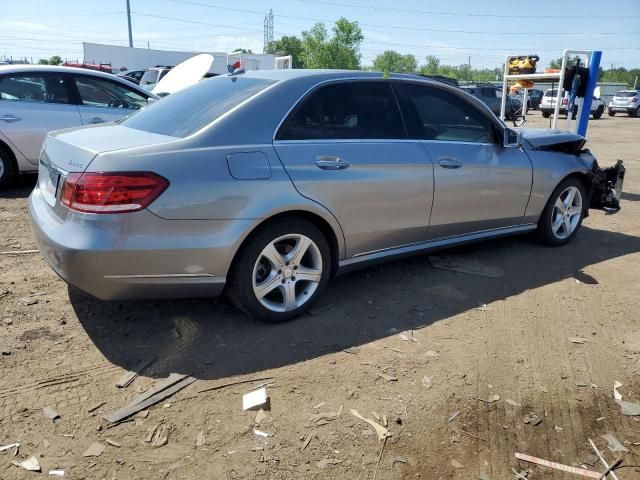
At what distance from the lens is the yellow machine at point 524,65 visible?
Answer: 29.8 feet

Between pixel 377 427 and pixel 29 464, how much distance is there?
1.57m

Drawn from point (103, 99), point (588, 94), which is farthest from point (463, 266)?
point (103, 99)

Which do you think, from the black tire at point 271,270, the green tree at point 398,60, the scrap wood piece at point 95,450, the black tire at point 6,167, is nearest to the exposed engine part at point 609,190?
the black tire at point 271,270

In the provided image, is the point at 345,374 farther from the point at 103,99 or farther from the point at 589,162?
the point at 103,99

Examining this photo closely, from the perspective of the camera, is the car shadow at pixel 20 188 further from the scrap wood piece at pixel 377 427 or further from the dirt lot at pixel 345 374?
the scrap wood piece at pixel 377 427

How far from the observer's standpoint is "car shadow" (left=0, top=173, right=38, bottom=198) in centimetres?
705

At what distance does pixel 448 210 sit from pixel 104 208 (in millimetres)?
2643

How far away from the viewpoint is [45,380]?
2.98m

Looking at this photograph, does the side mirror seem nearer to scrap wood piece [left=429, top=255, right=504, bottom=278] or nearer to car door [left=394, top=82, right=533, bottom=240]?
car door [left=394, top=82, right=533, bottom=240]

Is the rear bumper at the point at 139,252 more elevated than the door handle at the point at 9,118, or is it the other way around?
the door handle at the point at 9,118

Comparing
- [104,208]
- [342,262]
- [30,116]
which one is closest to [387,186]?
[342,262]

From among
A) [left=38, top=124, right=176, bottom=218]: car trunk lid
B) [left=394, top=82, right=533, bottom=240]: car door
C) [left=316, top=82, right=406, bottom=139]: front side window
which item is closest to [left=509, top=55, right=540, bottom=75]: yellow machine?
[left=394, top=82, right=533, bottom=240]: car door

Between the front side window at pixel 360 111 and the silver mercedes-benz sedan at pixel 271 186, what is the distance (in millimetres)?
11

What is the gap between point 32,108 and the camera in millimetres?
6953
